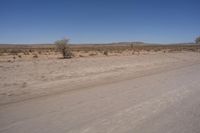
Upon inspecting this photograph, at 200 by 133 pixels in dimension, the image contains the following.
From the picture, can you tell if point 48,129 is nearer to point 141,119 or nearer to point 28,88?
point 141,119

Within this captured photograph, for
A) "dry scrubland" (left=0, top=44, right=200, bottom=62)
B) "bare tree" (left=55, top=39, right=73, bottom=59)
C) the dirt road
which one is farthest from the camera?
"bare tree" (left=55, top=39, right=73, bottom=59)

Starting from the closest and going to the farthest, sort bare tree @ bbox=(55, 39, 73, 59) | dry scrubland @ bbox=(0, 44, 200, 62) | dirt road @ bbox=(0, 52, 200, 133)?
dirt road @ bbox=(0, 52, 200, 133) → dry scrubland @ bbox=(0, 44, 200, 62) → bare tree @ bbox=(55, 39, 73, 59)

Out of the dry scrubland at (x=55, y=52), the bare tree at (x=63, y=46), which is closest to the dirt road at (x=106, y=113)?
the dry scrubland at (x=55, y=52)

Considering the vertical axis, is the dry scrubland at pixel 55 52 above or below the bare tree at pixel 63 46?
below

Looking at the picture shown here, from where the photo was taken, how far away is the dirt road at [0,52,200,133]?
455 cm

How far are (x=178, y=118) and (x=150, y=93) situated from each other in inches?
105

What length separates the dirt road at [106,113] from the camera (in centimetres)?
455

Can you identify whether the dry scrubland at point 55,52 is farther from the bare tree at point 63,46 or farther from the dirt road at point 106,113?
the dirt road at point 106,113

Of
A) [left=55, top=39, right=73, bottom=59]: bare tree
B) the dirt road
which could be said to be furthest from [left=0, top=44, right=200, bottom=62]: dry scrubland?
the dirt road

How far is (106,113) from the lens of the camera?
18.0 feet

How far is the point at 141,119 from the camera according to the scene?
5059 mm

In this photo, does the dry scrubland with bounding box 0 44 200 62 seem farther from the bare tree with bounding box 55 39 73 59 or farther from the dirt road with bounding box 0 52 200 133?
the dirt road with bounding box 0 52 200 133

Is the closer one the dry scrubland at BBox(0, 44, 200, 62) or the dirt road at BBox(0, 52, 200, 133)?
the dirt road at BBox(0, 52, 200, 133)

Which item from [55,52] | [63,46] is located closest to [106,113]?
[63,46]
